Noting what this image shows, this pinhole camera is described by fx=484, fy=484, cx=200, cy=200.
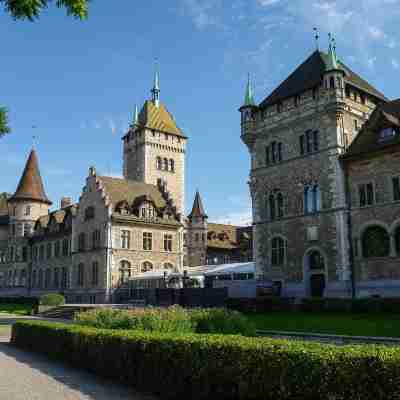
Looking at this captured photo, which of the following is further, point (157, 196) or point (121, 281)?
point (157, 196)

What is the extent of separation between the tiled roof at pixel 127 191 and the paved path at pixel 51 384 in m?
40.1

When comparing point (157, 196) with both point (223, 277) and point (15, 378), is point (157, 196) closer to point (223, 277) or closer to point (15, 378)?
Result: point (223, 277)

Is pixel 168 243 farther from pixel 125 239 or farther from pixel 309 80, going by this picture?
pixel 309 80

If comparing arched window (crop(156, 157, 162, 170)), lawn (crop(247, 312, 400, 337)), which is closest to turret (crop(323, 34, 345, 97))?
lawn (crop(247, 312, 400, 337))

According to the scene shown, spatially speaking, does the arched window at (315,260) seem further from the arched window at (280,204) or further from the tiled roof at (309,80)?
the tiled roof at (309,80)

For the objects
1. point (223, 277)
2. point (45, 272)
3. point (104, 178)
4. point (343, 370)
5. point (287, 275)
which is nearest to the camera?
point (343, 370)

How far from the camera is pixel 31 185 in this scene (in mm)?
70125

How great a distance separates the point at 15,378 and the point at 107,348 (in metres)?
2.36

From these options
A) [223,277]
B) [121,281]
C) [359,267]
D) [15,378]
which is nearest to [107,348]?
[15,378]

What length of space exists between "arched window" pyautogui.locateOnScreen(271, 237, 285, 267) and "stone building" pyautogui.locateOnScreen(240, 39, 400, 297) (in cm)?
8

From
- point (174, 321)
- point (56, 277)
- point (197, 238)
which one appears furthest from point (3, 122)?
point (197, 238)

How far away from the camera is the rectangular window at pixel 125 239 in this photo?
5275cm

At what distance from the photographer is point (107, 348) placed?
1214cm

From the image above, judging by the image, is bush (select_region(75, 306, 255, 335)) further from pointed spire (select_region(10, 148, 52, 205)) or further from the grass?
pointed spire (select_region(10, 148, 52, 205))
